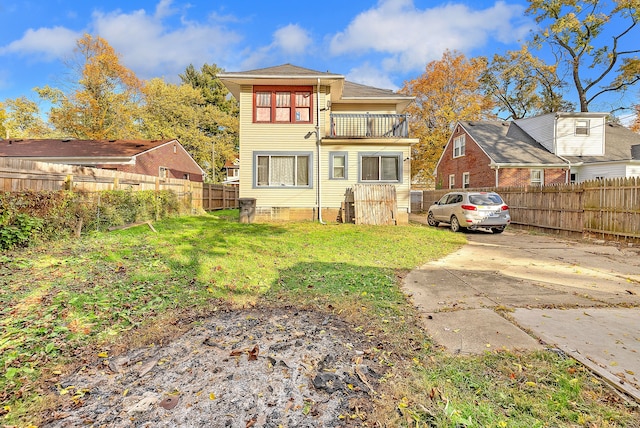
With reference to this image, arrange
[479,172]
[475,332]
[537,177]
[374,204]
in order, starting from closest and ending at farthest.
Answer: [475,332]
[374,204]
[537,177]
[479,172]

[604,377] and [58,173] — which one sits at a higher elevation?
[58,173]

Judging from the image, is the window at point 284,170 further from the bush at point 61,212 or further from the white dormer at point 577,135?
the white dormer at point 577,135

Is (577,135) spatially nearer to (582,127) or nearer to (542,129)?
(582,127)

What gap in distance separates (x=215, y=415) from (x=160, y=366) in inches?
37.8

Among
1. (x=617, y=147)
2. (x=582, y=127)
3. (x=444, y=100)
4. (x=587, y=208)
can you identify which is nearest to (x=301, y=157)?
(x=587, y=208)

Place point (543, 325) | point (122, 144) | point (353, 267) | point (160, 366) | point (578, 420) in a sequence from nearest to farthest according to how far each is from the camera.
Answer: point (578, 420)
point (160, 366)
point (543, 325)
point (353, 267)
point (122, 144)

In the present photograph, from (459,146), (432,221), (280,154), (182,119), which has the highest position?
(182,119)

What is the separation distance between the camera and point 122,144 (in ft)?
72.8

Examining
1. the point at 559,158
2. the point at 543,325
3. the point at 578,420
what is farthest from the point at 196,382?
the point at 559,158

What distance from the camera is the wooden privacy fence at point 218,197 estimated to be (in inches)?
753

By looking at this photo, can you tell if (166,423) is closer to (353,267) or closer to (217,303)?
(217,303)

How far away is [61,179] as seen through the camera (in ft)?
24.7

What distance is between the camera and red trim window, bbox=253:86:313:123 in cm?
1447

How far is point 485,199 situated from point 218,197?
16.3 metres
